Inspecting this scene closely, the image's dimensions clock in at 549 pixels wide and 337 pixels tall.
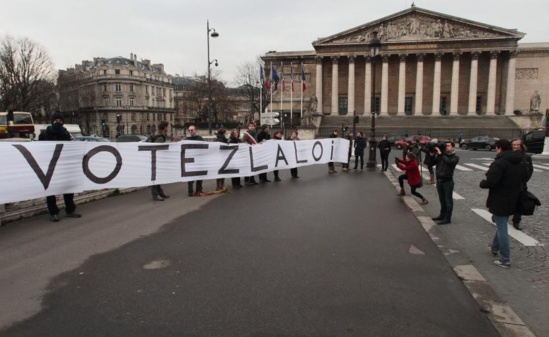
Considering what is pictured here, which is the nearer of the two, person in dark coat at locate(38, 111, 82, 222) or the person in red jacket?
person in dark coat at locate(38, 111, 82, 222)

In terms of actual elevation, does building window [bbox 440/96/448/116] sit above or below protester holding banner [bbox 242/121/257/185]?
above

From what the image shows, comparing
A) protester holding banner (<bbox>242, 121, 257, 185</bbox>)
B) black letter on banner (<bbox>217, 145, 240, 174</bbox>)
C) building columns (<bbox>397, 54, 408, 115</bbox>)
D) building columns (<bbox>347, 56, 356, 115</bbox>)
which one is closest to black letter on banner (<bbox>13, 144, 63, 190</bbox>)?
black letter on banner (<bbox>217, 145, 240, 174</bbox>)

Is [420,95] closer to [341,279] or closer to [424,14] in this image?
[424,14]

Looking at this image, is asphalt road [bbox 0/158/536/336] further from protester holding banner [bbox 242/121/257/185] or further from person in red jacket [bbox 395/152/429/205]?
protester holding banner [bbox 242/121/257/185]

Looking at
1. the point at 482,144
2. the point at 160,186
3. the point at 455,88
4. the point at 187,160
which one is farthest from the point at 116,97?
the point at 160,186

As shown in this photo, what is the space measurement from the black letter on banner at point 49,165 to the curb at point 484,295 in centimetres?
776

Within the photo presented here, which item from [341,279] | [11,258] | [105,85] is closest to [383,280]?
[341,279]

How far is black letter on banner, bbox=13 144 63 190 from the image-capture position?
26.5 ft

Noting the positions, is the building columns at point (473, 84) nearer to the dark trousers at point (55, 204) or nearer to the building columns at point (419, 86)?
the building columns at point (419, 86)

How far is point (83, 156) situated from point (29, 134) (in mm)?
28363

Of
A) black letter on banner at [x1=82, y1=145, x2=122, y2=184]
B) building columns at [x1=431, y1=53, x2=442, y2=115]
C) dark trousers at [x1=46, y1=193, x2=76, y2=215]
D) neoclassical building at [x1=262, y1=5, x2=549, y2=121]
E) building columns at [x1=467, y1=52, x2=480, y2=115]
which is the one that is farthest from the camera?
building columns at [x1=431, y1=53, x2=442, y2=115]

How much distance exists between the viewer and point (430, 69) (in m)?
63.2

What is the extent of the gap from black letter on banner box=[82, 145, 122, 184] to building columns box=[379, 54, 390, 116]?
57.0 metres

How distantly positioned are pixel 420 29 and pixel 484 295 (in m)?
62.8
